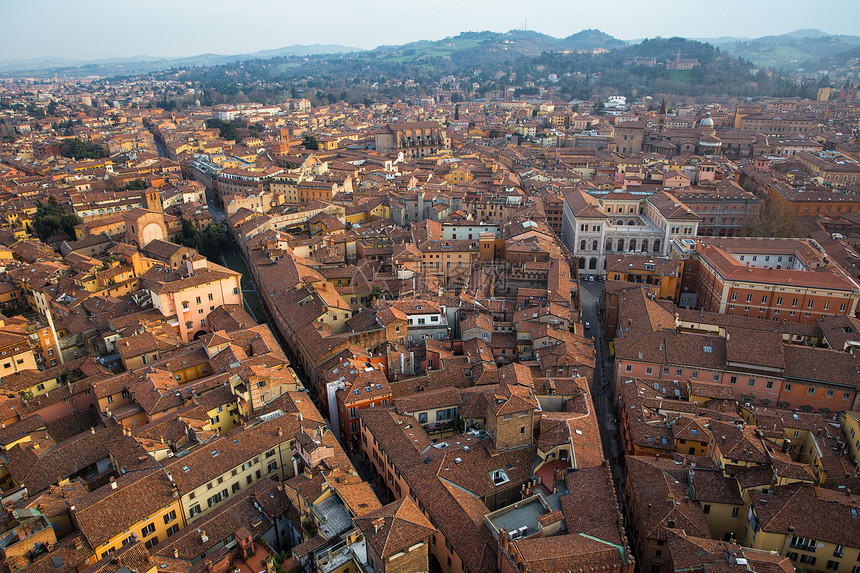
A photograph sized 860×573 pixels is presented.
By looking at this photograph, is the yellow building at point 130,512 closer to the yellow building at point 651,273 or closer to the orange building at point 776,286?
the yellow building at point 651,273

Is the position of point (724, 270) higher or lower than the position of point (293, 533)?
higher

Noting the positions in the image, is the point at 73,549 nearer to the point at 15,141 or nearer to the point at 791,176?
the point at 791,176

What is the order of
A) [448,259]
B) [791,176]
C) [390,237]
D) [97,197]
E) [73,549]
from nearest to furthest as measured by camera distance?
[73,549] < [448,259] < [390,237] < [97,197] < [791,176]

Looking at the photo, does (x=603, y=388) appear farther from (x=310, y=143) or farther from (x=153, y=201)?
(x=310, y=143)

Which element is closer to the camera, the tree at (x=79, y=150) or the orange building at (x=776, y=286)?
the orange building at (x=776, y=286)

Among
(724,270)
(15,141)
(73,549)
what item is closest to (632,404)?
(724,270)

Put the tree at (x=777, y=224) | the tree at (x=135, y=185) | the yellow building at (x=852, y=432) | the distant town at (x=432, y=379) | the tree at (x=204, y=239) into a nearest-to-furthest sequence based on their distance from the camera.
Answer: the distant town at (x=432, y=379), the yellow building at (x=852, y=432), the tree at (x=777, y=224), the tree at (x=204, y=239), the tree at (x=135, y=185)

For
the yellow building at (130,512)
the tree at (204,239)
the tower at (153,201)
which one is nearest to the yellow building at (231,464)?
the yellow building at (130,512)

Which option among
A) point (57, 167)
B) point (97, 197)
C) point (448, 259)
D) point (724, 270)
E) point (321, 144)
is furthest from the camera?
point (321, 144)
